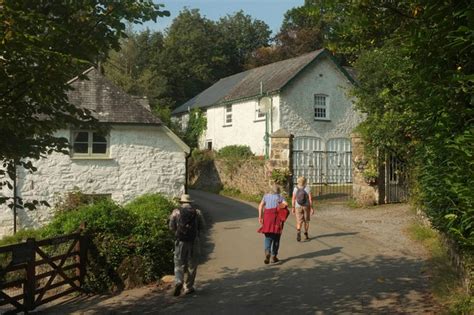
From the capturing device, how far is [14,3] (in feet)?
17.1

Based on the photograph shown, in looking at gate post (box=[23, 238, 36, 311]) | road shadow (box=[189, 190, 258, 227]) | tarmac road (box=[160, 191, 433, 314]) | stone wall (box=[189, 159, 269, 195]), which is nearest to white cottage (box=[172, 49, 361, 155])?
stone wall (box=[189, 159, 269, 195])

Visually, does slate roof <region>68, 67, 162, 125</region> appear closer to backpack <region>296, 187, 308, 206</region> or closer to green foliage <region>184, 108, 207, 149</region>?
backpack <region>296, 187, 308, 206</region>

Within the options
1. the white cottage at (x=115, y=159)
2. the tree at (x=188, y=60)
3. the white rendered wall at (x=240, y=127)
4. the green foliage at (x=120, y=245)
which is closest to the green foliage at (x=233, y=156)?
the white rendered wall at (x=240, y=127)

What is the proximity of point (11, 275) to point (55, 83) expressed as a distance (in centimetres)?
844

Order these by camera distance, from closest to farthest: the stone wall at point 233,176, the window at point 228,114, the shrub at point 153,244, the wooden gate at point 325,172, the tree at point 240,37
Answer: the shrub at point 153,244 < the wooden gate at point 325,172 < the stone wall at point 233,176 < the window at point 228,114 < the tree at point 240,37

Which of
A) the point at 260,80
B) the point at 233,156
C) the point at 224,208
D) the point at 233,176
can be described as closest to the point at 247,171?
the point at 233,176

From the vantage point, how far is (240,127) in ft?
108

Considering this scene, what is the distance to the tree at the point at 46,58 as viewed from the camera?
16.8 feet

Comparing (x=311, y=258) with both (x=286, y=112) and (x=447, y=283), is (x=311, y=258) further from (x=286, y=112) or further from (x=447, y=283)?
(x=286, y=112)

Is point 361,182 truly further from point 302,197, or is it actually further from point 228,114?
point 228,114

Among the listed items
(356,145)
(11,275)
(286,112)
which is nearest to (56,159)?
(11,275)

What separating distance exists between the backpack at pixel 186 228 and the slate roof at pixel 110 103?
10.5 metres

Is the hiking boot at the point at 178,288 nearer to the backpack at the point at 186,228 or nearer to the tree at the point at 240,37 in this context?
the backpack at the point at 186,228

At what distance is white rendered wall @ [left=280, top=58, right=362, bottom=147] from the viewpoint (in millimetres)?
29562
